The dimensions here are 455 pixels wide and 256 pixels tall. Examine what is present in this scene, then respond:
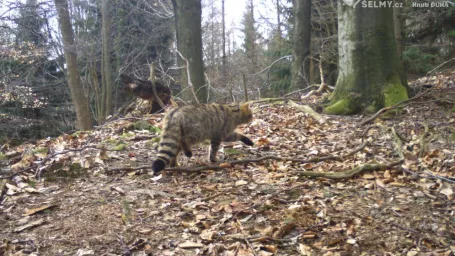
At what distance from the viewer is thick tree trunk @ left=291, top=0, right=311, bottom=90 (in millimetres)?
15453

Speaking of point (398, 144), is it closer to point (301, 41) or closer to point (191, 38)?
point (191, 38)

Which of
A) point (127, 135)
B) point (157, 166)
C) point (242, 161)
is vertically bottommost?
point (242, 161)

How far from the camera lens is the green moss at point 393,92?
25.8 ft

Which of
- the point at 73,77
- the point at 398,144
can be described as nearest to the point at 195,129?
the point at 398,144

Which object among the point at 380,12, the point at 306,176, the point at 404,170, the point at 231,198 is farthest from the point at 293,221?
the point at 380,12

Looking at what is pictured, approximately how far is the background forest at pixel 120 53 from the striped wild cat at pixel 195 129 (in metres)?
7.87

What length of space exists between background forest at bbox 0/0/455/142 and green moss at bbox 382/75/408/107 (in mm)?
6810

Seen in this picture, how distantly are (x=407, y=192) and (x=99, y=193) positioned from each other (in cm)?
382

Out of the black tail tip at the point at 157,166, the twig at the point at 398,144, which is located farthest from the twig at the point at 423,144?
the black tail tip at the point at 157,166

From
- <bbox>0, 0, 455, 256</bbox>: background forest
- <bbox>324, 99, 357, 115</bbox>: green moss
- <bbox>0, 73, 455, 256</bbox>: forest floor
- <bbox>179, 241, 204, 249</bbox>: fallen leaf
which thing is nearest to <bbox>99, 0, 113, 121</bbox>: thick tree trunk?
<bbox>0, 0, 455, 256</bbox>: background forest

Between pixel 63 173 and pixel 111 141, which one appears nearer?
pixel 63 173

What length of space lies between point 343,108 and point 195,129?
4.05m

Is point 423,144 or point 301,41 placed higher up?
point 301,41

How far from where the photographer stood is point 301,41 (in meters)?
15.6
